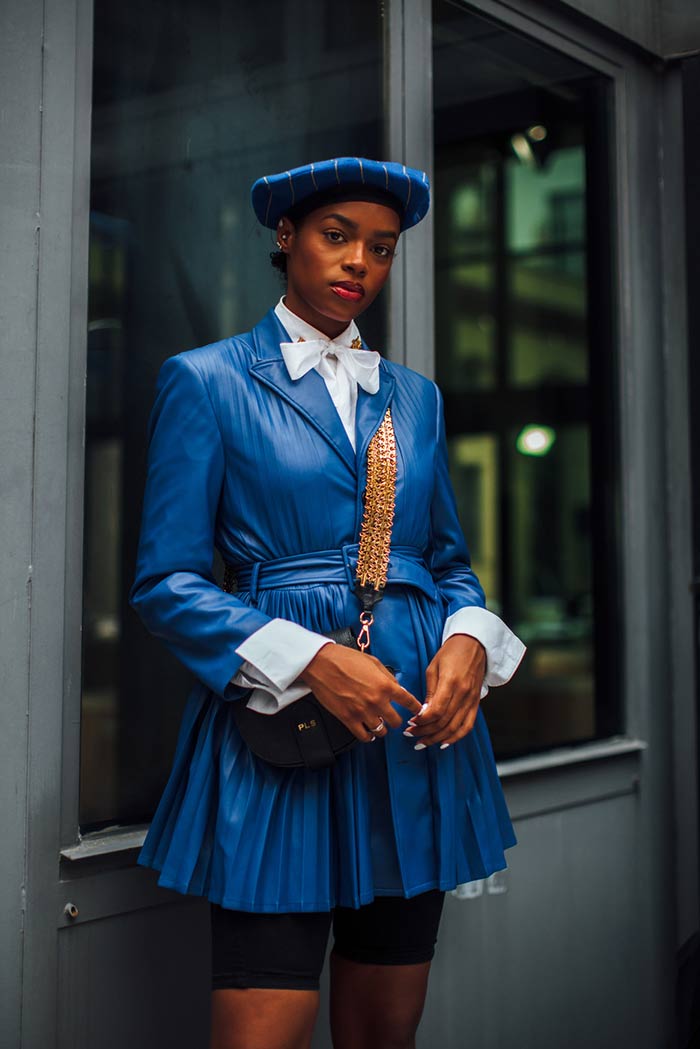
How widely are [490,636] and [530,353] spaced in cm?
659

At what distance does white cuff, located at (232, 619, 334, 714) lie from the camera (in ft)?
5.60

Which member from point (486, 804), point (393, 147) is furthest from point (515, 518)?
point (486, 804)

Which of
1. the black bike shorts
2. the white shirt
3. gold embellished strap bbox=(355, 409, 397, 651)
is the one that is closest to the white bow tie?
the white shirt

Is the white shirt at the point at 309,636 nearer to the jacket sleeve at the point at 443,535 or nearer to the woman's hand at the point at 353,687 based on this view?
the woman's hand at the point at 353,687

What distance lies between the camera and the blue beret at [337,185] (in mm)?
1897

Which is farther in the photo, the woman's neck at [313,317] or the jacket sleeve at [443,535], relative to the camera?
the jacket sleeve at [443,535]

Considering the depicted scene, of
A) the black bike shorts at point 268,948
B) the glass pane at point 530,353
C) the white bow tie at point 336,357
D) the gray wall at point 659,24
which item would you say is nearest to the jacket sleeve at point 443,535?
the white bow tie at point 336,357

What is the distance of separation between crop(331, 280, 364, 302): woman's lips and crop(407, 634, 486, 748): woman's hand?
Result: 22.9 inches

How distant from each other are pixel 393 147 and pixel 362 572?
141 cm

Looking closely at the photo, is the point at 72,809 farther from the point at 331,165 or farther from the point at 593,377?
the point at 593,377

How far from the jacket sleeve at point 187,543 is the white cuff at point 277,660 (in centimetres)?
2

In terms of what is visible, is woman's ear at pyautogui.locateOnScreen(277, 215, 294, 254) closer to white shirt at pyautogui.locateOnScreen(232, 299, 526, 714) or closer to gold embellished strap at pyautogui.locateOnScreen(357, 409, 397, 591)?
white shirt at pyautogui.locateOnScreen(232, 299, 526, 714)

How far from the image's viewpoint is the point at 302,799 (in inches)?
70.8

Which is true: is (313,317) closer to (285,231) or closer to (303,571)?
(285,231)
